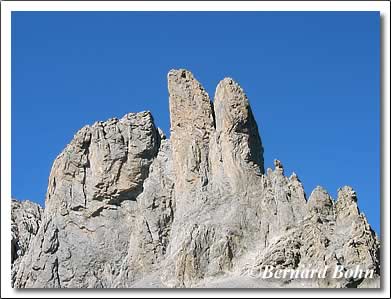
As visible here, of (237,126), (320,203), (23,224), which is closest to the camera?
(320,203)

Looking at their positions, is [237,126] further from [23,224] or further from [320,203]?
[23,224]

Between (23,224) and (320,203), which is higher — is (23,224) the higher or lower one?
the lower one

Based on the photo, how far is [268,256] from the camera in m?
47.5

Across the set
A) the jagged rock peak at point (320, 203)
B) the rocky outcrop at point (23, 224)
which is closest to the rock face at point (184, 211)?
the jagged rock peak at point (320, 203)

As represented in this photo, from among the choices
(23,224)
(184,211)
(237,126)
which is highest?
(237,126)

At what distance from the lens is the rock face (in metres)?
47.4

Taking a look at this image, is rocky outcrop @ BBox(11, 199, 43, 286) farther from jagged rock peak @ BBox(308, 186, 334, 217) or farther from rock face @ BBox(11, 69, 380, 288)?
jagged rock peak @ BBox(308, 186, 334, 217)

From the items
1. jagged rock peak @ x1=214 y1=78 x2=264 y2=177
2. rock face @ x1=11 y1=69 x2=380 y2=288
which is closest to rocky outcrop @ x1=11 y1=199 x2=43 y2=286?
rock face @ x1=11 y1=69 x2=380 y2=288

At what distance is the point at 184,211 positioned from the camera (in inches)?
2127

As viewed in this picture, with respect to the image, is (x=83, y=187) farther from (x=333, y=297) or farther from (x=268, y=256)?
(x=333, y=297)

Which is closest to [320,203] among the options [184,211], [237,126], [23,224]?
[237,126]

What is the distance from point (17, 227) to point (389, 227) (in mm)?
45706

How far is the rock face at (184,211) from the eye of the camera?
47.4 m
